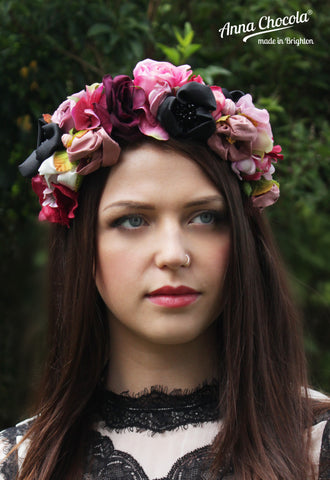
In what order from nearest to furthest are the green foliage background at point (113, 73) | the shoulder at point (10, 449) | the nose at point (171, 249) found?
the nose at point (171, 249) → the shoulder at point (10, 449) → the green foliage background at point (113, 73)

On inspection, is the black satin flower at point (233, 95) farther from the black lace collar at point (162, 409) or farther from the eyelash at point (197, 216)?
the black lace collar at point (162, 409)

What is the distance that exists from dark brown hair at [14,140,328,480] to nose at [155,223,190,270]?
16 cm

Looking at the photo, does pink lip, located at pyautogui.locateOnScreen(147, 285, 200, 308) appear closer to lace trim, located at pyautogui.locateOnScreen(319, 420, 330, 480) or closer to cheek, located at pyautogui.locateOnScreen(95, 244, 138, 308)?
cheek, located at pyautogui.locateOnScreen(95, 244, 138, 308)

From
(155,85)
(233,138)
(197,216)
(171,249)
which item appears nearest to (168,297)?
(171,249)

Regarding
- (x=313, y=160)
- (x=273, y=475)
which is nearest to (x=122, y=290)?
(x=273, y=475)

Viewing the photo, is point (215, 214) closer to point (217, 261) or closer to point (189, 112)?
point (217, 261)

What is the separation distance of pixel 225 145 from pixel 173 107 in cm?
18

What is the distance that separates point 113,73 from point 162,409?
53.0 inches

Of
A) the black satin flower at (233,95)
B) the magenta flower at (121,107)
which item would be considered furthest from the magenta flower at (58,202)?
the black satin flower at (233,95)

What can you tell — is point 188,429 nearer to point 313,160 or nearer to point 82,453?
point 82,453

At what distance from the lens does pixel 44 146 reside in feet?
6.34

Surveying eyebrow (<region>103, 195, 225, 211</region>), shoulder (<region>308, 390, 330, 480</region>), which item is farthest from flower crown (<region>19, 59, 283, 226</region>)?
shoulder (<region>308, 390, 330, 480</region>)

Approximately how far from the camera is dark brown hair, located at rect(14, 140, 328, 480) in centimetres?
182

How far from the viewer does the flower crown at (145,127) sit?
1808 millimetres
